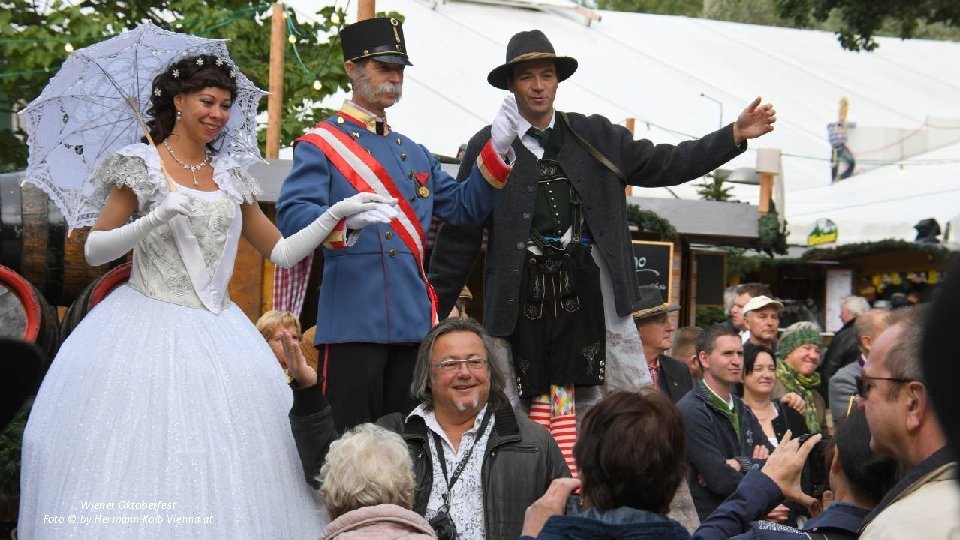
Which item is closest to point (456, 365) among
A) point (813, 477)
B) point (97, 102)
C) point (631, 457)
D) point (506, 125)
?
point (506, 125)

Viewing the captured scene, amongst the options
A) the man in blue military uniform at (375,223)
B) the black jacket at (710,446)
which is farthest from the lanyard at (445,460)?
the black jacket at (710,446)

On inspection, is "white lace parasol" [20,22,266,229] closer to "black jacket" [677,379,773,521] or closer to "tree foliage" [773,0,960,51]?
"black jacket" [677,379,773,521]

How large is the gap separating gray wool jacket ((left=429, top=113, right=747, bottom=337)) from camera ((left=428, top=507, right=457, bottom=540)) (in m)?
0.98

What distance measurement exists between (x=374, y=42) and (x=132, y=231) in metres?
1.24

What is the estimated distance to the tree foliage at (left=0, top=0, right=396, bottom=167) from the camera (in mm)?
12469

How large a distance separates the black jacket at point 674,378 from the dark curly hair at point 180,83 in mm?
3396

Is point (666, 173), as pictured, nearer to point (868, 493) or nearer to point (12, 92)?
point (868, 493)

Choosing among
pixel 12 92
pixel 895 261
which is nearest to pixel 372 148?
pixel 12 92

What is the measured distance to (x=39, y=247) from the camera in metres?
7.46

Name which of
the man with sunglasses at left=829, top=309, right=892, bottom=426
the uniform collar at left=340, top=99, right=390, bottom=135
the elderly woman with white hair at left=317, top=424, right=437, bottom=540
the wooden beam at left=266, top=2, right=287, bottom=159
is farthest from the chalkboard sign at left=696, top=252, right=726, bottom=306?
the elderly woman with white hair at left=317, top=424, right=437, bottom=540

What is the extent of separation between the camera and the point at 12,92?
514 inches

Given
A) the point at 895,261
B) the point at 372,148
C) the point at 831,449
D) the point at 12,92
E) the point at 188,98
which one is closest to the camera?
the point at 831,449

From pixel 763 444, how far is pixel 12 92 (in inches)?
350

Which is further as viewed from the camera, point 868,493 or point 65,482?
point 65,482
